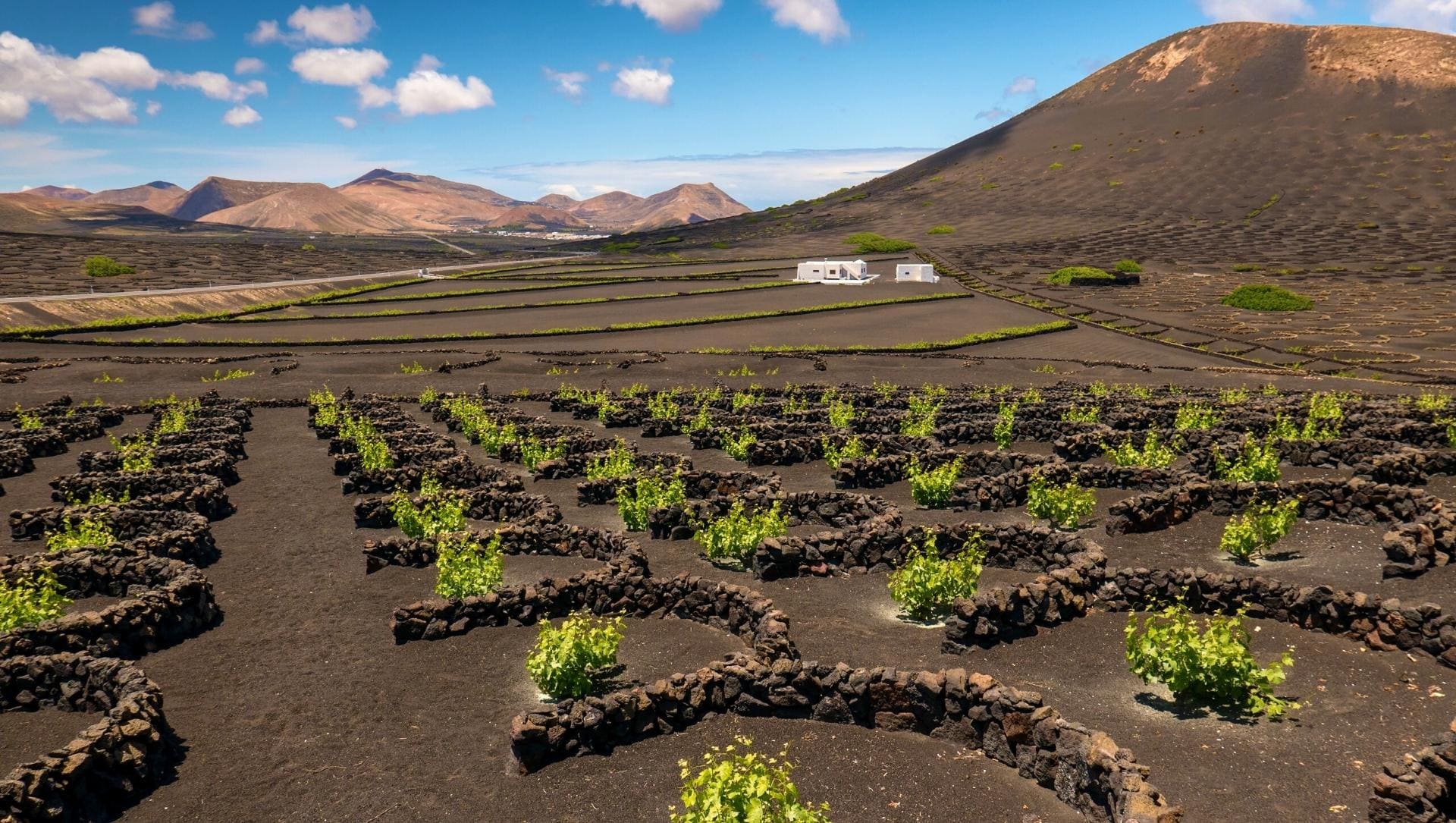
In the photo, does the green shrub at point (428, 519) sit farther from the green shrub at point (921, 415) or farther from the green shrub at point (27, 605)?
the green shrub at point (921, 415)

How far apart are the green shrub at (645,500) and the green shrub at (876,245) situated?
462 feet

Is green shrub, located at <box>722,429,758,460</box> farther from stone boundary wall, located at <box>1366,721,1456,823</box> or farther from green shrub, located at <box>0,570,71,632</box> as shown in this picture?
stone boundary wall, located at <box>1366,721,1456,823</box>

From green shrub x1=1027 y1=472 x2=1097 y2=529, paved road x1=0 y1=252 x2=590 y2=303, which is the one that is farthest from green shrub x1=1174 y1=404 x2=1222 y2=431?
paved road x1=0 y1=252 x2=590 y2=303

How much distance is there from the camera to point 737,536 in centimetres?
2466

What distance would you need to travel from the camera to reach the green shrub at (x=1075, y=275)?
4678 inches

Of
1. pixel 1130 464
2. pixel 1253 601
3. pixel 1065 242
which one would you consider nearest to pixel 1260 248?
pixel 1065 242

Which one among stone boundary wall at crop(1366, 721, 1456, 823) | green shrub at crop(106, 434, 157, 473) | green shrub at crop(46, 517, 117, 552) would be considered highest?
stone boundary wall at crop(1366, 721, 1456, 823)

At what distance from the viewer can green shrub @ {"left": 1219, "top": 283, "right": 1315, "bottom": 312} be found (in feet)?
321

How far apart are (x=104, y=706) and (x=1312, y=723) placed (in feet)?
68.3

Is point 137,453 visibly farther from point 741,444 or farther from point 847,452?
point 847,452

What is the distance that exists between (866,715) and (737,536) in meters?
9.45

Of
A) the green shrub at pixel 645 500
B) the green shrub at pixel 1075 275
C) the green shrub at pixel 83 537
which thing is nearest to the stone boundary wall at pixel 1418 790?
the green shrub at pixel 645 500

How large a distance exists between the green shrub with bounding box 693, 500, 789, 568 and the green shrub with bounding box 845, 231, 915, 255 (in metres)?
144

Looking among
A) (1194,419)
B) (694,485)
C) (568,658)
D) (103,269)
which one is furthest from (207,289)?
(568,658)
